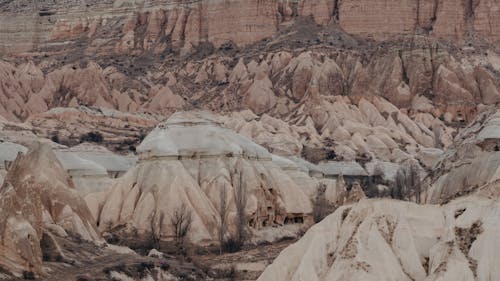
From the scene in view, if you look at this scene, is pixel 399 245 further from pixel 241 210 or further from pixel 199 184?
pixel 199 184

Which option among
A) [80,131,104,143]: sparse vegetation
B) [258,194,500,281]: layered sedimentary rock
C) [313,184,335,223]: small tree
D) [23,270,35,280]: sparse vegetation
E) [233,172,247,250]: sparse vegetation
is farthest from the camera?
[80,131,104,143]: sparse vegetation

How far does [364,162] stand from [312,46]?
45.6 meters

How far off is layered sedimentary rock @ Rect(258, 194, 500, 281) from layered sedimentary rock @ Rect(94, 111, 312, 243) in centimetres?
3818

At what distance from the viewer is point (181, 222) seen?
7988 centimetres

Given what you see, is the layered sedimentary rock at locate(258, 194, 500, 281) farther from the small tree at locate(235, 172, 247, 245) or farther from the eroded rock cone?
the small tree at locate(235, 172, 247, 245)

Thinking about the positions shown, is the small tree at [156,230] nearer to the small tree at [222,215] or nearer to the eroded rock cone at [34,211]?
the small tree at [222,215]

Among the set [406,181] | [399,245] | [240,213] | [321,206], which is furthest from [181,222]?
[399,245]

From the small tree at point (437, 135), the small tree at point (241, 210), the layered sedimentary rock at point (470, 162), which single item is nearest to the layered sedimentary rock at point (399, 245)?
the layered sedimentary rock at point (470, 162)

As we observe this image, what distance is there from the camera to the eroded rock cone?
52.3 meters

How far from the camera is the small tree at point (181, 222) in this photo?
7894cm

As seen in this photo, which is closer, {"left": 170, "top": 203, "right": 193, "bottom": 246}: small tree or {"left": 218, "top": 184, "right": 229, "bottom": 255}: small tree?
{"left": 170, "top": 203, "right": 193, "bottom": 246}: small tree

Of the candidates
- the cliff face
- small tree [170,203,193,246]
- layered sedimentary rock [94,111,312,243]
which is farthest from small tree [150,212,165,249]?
the cliff face

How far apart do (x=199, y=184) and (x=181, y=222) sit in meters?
7.64

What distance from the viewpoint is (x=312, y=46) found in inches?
7032
